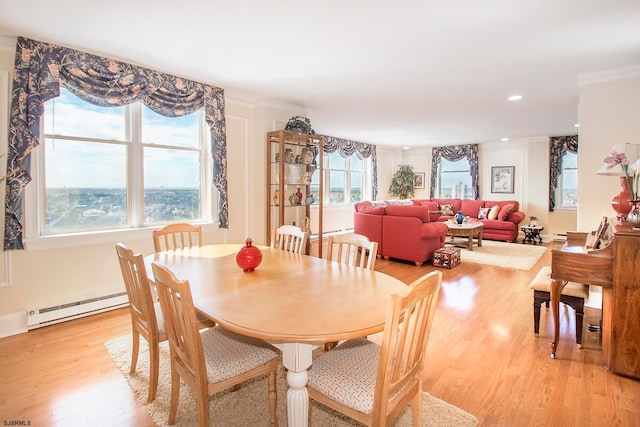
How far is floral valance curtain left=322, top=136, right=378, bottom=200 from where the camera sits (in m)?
8.02

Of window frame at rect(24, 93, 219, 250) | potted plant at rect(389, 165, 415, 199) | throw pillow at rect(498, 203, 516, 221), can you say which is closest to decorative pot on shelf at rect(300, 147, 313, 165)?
window frame at rect(24, 93, 219, 250)

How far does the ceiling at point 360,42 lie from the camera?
232cm

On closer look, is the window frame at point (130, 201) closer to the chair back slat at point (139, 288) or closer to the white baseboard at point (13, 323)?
the white baseboard at point (13, 323)

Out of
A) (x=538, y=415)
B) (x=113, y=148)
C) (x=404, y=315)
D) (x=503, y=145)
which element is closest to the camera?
(x=404, y=315)

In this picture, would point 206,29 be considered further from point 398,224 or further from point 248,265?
point 398,224

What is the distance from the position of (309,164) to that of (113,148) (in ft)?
7.79

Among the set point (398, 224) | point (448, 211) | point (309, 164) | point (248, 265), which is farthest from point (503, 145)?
point (248, 265)

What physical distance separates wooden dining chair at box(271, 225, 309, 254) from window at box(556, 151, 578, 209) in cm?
752

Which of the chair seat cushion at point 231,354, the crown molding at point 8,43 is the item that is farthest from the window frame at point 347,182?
the chair seat cushion at point 231,354

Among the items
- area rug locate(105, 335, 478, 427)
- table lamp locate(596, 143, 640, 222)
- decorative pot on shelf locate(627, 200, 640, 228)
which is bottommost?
area rug locate(105, 335, 478, 427)

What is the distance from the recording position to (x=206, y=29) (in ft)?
8.61

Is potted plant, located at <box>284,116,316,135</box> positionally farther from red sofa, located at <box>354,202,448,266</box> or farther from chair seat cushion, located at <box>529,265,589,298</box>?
chair seat cushion, located at <box>529,265,589,298</box>

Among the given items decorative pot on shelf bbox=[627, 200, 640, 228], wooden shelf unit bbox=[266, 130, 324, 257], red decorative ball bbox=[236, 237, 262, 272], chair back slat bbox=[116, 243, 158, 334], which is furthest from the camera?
A: wooden shelf unit bbox=[266, 130, 324, 257]

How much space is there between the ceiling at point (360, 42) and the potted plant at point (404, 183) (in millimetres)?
4945
